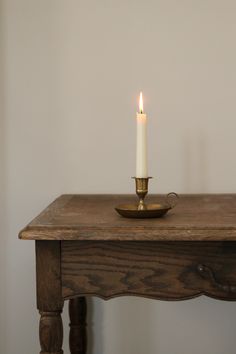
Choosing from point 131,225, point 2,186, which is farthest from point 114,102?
point 131,225

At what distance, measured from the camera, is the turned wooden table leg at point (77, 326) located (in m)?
1.37

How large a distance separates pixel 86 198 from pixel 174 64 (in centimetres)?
40

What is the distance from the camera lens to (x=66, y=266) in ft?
3.15

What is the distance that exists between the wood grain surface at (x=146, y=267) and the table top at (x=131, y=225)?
0.03 metres

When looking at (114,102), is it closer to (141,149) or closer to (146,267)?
(141,149)

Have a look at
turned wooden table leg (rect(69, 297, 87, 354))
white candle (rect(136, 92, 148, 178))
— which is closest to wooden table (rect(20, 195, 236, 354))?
white candle (rect(136, 92, 148, 178))

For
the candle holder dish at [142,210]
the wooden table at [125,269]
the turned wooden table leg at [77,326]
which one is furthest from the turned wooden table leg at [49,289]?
the turned wooden table leg at [77,326]

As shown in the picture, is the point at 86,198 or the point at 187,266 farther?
the point at 86,198

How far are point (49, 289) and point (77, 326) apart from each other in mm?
448

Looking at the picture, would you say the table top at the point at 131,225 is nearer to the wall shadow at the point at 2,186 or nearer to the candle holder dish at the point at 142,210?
the candle holder dish at the point at 142,210

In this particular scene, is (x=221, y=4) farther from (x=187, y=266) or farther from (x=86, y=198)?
(x=187, y=266)

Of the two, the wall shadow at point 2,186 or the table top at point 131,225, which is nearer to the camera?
the table top at point 131,225

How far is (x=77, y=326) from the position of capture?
1370 mm

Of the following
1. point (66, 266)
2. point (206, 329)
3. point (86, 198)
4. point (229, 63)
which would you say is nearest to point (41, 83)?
point (86, 198)
